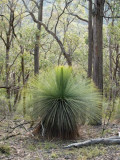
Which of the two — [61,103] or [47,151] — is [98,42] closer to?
[61,103]

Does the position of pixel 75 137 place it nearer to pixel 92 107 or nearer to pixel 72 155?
pixel 92 107

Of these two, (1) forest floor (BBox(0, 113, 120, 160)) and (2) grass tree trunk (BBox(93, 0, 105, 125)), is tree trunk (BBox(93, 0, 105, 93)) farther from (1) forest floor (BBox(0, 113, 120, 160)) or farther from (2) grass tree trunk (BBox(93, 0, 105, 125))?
(1) forest floor (BBox(0, 113, 120, 160))

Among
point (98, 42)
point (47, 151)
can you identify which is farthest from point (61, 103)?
point (98, 42)

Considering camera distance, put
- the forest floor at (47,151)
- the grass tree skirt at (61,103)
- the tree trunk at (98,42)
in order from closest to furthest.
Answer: the forest floor at (47,151) → the grass tree skirt at (61,103) → the tree trunk at (98,42)

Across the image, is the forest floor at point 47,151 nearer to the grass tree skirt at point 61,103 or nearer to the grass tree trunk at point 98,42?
the grass tree skirt at point 61,103

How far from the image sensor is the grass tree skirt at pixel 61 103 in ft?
21.1

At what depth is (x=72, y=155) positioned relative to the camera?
4.86 metres

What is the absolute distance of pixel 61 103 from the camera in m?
6.54

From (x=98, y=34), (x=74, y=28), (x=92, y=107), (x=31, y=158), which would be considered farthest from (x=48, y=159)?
(x=74, y=28)

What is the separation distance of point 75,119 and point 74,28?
21869mm

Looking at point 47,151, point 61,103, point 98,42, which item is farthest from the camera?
point 98,42

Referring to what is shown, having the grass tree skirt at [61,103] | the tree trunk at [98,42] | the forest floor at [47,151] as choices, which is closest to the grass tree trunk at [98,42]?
the tree trunk at [98,42]

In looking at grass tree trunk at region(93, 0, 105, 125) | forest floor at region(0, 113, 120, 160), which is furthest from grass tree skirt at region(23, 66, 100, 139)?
grass tree trunk at region(93, 0, 105, 125)

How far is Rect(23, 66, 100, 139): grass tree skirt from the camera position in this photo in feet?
21.1
